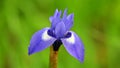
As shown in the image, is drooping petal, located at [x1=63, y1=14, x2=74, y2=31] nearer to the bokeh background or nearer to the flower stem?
the flower stem

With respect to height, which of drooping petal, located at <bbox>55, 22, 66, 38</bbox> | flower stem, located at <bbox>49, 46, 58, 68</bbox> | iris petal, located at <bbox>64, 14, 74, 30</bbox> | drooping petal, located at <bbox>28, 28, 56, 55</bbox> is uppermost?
iris petal, located at <bbox>64, 14, 74, 30</bbox>

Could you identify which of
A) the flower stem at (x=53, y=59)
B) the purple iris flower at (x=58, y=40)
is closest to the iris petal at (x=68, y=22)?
the purple iris flower at (x=58, y=40)

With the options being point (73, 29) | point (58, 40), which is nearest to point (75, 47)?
point (58, 40)

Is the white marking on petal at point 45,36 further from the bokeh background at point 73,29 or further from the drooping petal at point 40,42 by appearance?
the bokeh background at point 73,29

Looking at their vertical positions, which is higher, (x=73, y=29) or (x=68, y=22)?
(x=73, y=29)

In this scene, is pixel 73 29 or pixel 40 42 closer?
pixel 40 42

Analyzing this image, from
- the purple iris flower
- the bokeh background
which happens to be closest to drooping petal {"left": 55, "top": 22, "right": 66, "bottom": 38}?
the purple iris flower

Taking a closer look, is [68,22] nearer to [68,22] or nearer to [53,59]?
[68,22]
